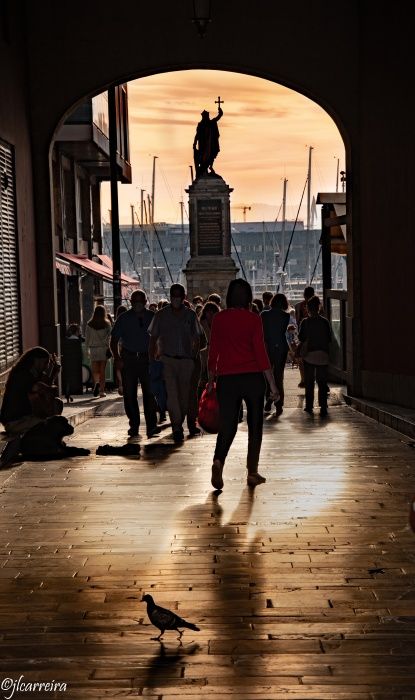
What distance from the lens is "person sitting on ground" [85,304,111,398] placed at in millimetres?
22219

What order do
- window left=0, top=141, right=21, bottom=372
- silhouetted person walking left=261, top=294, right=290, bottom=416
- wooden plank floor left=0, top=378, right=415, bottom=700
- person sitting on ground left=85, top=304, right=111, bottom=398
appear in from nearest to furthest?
wooden plank floor left=0, top=378, right=415, bottom=700
window left=0, top=141, right=21, bottom=372
silhouetted person walking left=261, top=294, right=290, bottom=416
person sitting on ground left=85, top=304, right=111, bottom=398

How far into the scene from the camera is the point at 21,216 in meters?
18.1

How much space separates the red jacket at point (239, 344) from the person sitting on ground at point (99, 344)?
11871 mm

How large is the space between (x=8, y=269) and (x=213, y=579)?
10546 mm

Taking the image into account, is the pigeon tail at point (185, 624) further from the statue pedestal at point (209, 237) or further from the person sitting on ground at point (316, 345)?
the statue pedestal at point (209, 237)

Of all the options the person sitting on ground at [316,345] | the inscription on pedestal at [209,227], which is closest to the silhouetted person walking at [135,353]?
the person sitting on ground at [316,345]

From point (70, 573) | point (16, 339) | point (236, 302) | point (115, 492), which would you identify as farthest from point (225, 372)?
point (16, 339)

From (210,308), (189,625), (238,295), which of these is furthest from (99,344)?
(189,625)

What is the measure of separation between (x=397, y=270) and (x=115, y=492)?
8615 millimetres

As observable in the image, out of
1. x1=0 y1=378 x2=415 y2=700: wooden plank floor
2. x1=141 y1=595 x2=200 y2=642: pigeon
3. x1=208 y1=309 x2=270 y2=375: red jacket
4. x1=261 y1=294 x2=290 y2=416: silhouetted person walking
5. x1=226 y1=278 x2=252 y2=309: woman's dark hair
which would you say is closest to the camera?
x1=0 y1=378 x2=415 y2=700: wooden plank floor

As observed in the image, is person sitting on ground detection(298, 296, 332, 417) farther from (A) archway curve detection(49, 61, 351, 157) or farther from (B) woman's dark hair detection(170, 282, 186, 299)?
(B) woman's dark hair detection(170, 282, 186, 299)

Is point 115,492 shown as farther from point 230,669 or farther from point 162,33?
point 162,33

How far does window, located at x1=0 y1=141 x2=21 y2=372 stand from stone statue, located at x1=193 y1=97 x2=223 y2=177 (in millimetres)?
27604

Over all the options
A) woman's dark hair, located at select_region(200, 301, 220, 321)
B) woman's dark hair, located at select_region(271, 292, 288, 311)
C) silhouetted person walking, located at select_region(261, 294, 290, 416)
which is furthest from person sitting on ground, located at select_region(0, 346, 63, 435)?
woman's dark hair, located at select_region(271, 292, 288, 311)
